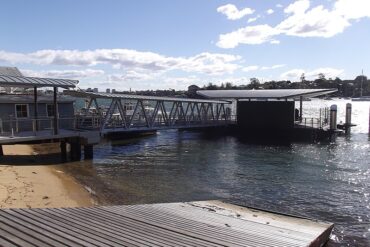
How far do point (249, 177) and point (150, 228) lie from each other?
17110mm

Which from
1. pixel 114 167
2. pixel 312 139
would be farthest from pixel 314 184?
pixel 312 139

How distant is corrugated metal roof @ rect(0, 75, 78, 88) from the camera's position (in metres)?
24.4

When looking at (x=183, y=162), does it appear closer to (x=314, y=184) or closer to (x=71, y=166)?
(x=71, y=166)

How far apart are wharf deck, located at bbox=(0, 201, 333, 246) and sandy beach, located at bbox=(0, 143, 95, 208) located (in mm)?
6316

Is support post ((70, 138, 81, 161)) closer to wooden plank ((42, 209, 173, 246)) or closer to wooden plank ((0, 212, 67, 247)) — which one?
wooden plank ((42, 209, 173, 246))

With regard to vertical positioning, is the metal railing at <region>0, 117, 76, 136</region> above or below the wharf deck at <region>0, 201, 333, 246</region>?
above

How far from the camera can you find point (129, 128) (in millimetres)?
37625

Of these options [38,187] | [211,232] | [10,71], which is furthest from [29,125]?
[211,232]

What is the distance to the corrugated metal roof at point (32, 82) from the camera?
2438 cm

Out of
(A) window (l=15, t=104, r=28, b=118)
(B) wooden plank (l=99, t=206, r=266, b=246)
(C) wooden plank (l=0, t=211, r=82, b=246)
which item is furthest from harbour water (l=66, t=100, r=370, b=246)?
(C) wooden plank (l=0, t=211, r=82, b=246)

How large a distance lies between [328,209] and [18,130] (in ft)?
70.5

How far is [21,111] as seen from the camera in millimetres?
30078

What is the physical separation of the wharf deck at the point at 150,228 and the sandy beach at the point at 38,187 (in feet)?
20.7

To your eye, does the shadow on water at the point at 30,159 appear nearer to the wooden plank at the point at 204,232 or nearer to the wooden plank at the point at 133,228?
the wooden plank at the point at 133,228
